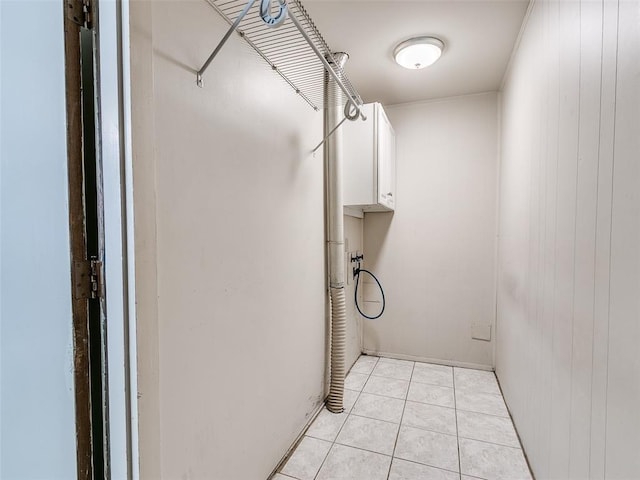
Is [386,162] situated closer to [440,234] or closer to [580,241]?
[440,234]

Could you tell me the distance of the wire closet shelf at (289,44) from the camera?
1073mm

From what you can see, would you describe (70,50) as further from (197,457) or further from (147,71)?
(197,457)

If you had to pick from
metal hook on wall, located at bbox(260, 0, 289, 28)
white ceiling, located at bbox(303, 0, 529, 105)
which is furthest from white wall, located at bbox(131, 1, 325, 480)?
white ceiling, located at bbox(303, 0, 529, 105)

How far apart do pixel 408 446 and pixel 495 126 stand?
2.53 m

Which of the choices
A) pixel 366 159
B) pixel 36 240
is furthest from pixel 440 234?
pixel 36 240

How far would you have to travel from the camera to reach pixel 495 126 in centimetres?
275

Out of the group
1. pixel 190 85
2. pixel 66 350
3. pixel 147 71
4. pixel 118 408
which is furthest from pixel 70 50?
pixel 118 408

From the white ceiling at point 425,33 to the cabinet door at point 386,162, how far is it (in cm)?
34

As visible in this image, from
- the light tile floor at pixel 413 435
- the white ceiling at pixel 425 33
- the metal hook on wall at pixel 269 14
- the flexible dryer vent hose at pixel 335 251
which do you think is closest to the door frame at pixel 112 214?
the metal hook on wall at pixel 269 14

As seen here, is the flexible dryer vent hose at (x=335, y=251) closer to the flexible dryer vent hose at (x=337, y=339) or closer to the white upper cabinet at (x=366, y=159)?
the flexible dryer vent hose at (x=337, y=339)

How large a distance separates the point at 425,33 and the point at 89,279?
210 centimetres

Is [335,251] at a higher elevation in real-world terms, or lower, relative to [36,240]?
lower

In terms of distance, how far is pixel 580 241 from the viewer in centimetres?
108

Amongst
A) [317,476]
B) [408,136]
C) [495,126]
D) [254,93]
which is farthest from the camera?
[408,136]
